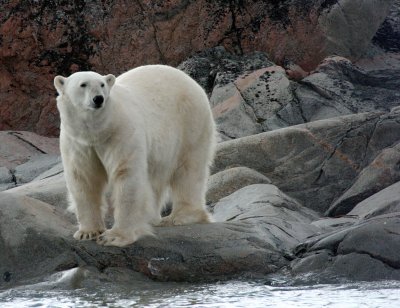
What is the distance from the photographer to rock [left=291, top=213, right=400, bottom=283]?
23.2 ft

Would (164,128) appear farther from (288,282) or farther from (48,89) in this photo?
(48,89)

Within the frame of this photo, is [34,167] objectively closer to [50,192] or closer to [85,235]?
[50,192]

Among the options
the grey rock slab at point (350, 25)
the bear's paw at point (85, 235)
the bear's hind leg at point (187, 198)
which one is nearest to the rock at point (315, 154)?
the bear's hind leg at point (187, 198)

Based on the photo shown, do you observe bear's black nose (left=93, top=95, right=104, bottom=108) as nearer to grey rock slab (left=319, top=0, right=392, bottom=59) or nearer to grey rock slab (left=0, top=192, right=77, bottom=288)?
grey rock slab (left=0, top=192, right=77, bottom=288)

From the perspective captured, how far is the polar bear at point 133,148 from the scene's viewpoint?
23.5ft

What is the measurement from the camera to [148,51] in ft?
48.0

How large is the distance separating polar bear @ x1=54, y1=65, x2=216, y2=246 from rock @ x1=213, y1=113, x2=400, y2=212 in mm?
2743

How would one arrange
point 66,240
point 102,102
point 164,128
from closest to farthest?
point 102,102, point 66,240, point 164,128

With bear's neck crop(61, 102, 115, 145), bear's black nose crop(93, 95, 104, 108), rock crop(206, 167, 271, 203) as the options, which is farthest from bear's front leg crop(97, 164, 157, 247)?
rock crop(206, 167, 271, 203)

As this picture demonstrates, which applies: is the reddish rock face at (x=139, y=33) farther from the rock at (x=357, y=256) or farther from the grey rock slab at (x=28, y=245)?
the rock at (x=357, y=256)

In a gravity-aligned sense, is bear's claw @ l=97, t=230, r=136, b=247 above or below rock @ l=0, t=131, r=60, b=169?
above

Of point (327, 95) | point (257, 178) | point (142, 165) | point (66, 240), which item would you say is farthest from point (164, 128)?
point (327, 95)

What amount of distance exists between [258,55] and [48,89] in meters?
3.30

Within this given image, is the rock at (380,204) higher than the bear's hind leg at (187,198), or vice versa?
the bear's hind leg at (187,198)
